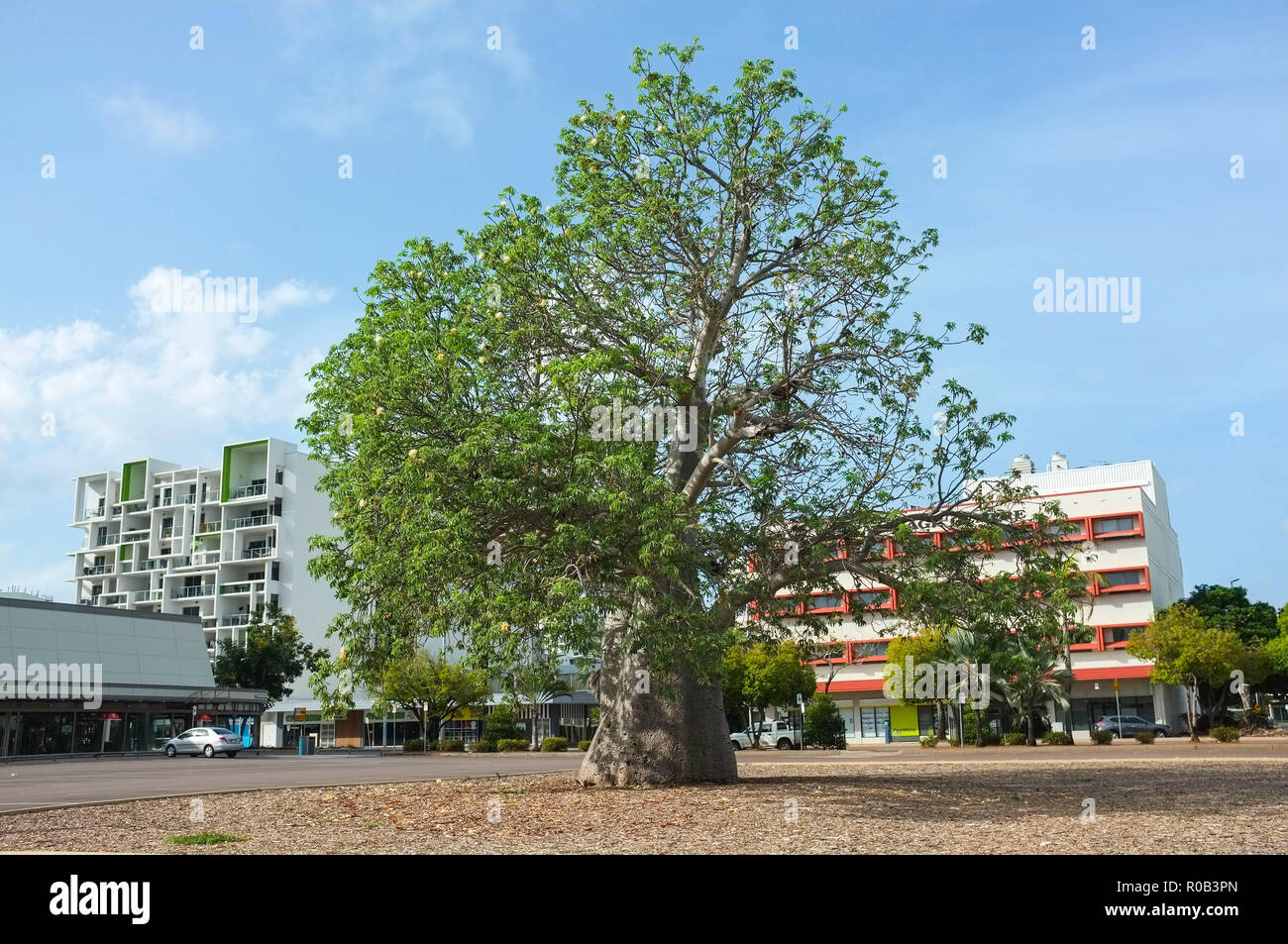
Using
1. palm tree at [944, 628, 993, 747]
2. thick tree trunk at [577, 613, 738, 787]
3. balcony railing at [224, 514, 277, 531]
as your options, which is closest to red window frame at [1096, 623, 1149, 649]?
palm tree at [944, 628, 993, 747]

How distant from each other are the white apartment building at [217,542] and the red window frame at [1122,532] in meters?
58.4

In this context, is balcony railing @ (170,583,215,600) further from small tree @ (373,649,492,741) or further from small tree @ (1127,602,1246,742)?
small tree @ (1127,602,1246,742)

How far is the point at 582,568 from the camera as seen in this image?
589 inches

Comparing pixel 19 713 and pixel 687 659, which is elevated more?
pixel 687 659

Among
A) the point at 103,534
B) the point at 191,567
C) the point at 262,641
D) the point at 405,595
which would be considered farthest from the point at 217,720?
the point at 405,595

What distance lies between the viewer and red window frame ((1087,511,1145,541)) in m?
68.1

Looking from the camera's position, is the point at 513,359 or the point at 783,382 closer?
the point at 513,359

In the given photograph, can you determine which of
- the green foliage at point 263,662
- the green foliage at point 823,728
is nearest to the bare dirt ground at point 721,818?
the green foliage at point 823,728

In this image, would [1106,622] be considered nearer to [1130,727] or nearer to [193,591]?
[1130,727]

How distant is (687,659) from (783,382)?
6.01m

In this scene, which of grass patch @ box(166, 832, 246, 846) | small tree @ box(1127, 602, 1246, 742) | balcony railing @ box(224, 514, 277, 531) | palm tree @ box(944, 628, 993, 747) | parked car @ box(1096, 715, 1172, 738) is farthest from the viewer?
balcony railing @ box(224, 514, 277, 531)

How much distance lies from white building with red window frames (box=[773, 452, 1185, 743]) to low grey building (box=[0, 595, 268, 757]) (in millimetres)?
37669

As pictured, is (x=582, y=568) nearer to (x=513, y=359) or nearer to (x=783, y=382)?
(x=513, y=359)

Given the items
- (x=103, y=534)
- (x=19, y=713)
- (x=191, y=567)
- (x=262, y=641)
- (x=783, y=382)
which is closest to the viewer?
(x=783, y=382)
